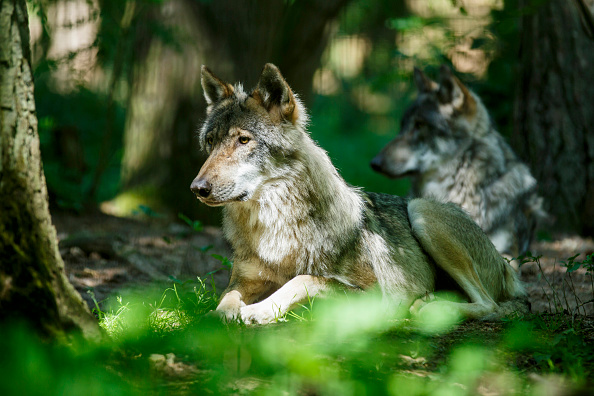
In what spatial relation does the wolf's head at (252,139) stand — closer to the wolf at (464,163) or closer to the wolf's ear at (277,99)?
the wolf's ear at (277,99)

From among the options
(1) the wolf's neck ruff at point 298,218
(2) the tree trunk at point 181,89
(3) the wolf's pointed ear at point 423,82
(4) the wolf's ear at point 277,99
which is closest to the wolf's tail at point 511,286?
(1) the wolf's neck ruff at point 298,218

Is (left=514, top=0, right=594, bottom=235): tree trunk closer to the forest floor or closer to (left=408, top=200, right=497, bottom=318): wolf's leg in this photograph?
the forest floor

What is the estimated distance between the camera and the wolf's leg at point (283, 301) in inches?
143

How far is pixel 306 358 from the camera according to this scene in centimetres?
252

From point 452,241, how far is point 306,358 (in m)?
2.32

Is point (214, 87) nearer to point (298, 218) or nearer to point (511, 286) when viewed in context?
point (298, 218)

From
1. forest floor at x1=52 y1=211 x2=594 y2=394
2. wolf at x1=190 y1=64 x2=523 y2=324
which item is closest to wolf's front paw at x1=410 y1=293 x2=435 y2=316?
wolf at x1=190 y1=64 x2=523 y2=324

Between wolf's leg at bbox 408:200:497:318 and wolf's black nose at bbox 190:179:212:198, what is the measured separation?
1860 millimetres

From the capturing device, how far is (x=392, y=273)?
14.3ft

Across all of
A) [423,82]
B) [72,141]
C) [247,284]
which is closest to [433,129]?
[423,82]

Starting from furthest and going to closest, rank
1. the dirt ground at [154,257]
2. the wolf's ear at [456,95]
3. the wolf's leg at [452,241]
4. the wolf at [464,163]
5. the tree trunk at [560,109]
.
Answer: the tree trunk at [560,109]
the wolf's ear at [456,95]
the wolf at [464,163]
the dirt ground at [154,257]
the wolf's leg at [452,241]

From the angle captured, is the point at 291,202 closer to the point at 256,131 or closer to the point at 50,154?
the point at 256,131

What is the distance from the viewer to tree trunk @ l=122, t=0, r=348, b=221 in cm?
810

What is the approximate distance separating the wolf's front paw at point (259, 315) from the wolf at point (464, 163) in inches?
128
